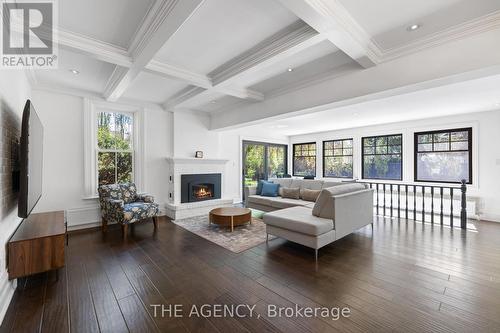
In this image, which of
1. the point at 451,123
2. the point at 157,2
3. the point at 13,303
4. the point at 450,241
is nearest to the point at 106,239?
the point at 13,303

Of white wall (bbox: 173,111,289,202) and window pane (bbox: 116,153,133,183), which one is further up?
white wall (bbox: 173,111,289,202)

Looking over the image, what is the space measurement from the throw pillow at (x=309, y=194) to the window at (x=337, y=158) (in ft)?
10.9

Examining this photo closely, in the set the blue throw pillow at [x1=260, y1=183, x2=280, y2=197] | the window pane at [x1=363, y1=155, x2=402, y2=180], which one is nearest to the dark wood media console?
the blue throw pillow at [x1=260, y1=183, x2=280, y2=197]

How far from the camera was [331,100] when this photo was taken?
129 inches

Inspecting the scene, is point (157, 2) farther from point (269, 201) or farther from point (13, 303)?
point (269, 201)

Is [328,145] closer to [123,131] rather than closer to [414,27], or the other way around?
[414,27]

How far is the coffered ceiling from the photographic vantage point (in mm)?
1904

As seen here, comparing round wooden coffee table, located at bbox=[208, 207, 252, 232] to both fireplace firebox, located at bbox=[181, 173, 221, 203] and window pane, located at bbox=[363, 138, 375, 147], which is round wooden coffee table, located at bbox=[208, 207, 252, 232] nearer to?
fireplace firebox, located at bbox=[181, 173, 221, 203]

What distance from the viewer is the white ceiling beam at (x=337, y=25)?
5.72 feet

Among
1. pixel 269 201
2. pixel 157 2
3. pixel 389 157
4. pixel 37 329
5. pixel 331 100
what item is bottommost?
pixel 37 329

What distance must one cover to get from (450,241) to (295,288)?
308cm

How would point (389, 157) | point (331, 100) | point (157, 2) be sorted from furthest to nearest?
point (389, 157)
point (331, 100)
point (157, 2)

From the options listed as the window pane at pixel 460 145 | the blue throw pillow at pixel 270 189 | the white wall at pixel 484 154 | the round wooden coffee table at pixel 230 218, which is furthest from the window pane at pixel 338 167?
the round wooden coffee table at pixel 230 218

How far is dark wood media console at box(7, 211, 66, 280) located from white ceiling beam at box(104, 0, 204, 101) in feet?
7.14
